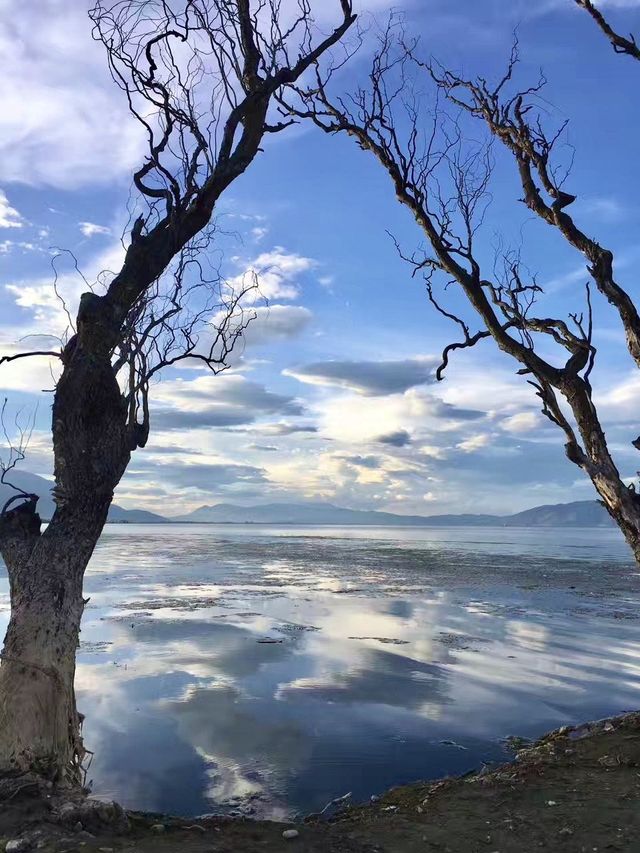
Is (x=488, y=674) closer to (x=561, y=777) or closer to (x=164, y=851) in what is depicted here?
(x=561, y=777)

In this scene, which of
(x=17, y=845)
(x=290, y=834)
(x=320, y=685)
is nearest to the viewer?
(x=17, y=845)

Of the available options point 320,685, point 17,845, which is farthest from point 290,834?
point 320,685

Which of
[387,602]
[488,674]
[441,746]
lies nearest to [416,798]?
[441,746]

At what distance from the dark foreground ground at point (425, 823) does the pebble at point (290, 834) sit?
0.02 meters

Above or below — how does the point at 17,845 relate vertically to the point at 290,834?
above

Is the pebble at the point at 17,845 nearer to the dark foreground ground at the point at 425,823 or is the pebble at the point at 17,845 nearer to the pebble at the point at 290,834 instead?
the dark foreground ground at the point at 425,823

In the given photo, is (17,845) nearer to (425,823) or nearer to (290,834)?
(290,834)

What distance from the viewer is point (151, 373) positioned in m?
7.27

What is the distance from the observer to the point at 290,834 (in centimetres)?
509

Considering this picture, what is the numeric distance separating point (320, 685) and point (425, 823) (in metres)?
6.09

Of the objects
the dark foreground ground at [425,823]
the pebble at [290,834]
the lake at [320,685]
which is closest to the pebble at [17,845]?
the dark foreground ground at [425,823]

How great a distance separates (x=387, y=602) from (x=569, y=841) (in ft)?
55.9

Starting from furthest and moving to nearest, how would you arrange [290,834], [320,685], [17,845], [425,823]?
[320,685]
[425,823]
[290,834]
[17,845]

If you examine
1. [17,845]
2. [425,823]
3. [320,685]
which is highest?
[17,845]
